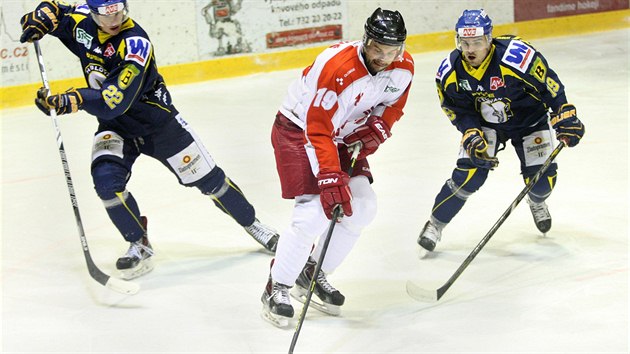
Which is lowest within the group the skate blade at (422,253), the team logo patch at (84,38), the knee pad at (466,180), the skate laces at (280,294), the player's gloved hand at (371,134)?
the skate blade at (422,253)

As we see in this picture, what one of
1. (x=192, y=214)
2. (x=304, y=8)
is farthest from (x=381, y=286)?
(x=304, y=8)

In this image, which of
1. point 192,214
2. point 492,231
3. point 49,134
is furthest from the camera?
point 49,134

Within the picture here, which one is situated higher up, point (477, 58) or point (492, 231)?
point (477, 58)

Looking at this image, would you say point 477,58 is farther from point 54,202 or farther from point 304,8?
point 304,8

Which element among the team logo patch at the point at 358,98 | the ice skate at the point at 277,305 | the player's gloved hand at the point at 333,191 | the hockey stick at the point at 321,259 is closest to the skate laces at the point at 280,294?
the ice skate at the point at 277,305

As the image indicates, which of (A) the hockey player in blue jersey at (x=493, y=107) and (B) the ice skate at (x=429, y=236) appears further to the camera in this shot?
(B) the ice skate at (x=429, y=236)

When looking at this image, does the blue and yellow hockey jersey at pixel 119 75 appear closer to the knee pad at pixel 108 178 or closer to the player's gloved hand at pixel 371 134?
the knee pad at pixel 108 178

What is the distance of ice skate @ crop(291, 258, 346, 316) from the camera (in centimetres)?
345

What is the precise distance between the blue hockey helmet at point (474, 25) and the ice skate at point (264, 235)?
122 centimetres

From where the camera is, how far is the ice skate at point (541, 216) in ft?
13.7

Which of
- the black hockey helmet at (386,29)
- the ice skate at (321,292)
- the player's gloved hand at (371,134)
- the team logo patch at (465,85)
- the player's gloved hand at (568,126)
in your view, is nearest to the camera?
the black hockey helmet at (386,29)

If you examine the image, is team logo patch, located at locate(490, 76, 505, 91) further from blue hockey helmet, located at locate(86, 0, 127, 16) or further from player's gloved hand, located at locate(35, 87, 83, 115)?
player's gloved hand, located at locate(35, 87, 83, 115)

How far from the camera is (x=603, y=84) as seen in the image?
23.3 feet

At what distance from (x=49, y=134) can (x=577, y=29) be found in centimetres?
548
